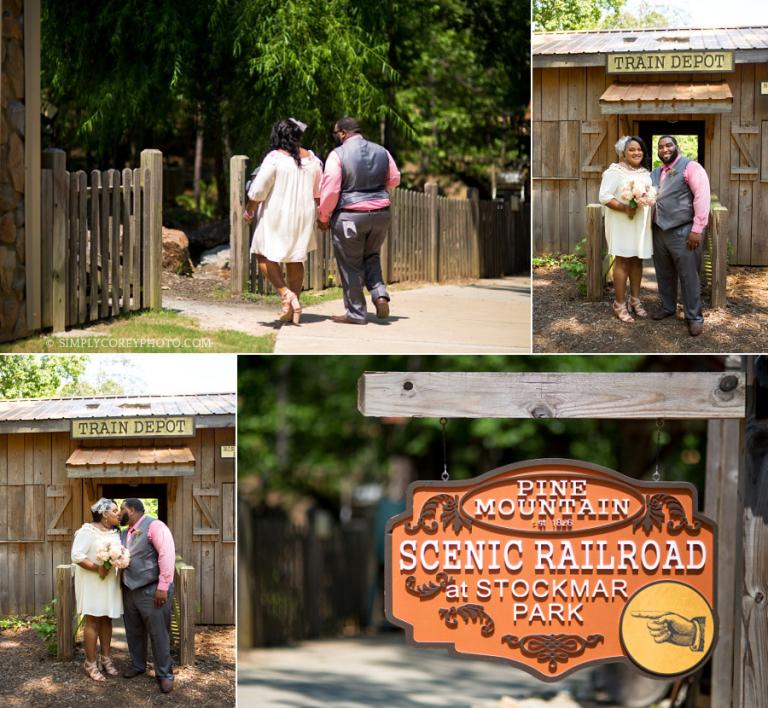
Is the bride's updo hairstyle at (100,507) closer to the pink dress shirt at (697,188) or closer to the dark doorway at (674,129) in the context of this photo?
the pink dress shirt at (697,188)

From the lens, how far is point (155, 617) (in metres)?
6.87

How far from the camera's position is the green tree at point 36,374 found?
781 centimetres

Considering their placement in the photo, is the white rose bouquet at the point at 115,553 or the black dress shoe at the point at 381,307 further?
the black dress shoe at the point at 381,307

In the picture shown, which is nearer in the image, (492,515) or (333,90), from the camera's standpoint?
(492,515)

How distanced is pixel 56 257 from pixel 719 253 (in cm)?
453

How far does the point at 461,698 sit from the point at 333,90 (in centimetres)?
641

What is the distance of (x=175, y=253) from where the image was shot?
10.2 m

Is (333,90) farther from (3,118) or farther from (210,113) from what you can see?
(3,118)

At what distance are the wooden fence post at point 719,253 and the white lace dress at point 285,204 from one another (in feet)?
8.91

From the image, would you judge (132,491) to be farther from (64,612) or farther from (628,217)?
(628,217)

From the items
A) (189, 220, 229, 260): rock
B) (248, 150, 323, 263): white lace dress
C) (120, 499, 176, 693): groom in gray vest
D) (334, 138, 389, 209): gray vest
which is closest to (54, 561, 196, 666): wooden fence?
(120, 499, 176, 693): groom in gray vest

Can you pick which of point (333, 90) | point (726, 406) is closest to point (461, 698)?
point (726, 406)

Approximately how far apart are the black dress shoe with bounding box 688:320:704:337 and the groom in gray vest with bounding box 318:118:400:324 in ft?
6.75

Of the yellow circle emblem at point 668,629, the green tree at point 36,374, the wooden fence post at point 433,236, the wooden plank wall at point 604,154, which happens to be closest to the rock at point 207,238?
the wooden fence post at point 433,236
